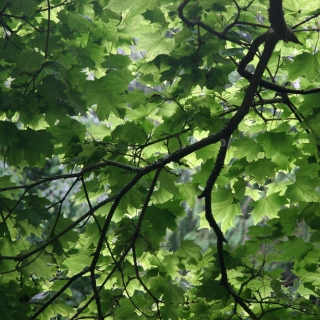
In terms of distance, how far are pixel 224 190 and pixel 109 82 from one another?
2.25 feet

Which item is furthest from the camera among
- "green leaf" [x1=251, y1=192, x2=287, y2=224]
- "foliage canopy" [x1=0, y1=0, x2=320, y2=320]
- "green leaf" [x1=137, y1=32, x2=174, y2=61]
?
"green leaf" [x1=251, y1=192, x2=287, y2=224]

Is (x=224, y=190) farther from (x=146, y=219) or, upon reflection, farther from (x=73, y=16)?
(x=73, y=16)

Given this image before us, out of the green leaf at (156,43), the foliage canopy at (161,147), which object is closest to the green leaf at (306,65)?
the foliage canopy at (161,147)

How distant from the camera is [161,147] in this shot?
98.8 inches

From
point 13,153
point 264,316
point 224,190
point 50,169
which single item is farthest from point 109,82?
point 50,169

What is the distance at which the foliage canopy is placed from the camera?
1914 mm

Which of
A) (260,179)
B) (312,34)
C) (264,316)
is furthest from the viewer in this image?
(312,34)

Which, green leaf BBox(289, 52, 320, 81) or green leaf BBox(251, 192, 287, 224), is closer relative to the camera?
green leaf BBox(289, 52, 320, 81)

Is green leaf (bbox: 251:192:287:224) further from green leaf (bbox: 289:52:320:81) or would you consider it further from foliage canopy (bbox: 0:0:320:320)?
green leaf (bbox: 289:52:320:81)

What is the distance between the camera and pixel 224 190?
2.31 m

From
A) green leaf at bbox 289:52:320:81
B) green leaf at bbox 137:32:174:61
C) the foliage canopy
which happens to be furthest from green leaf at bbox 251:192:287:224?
green leaf at bbox 137:32:174:61

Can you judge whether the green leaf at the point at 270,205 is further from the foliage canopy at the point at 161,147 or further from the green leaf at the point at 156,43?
the green leaf at the point at 156,43

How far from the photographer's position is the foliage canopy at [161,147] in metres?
1.91

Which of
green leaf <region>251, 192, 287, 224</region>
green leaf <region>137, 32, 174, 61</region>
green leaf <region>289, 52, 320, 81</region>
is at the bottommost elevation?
green leaf <region>251, 192, 287, 224</region>
